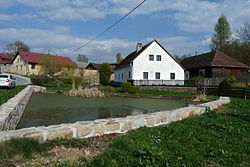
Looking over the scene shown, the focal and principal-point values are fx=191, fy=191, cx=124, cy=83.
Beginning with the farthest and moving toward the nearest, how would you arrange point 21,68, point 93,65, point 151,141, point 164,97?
1. point 93,65
2. point 21,68
3. point 164,97
4. point 151,141

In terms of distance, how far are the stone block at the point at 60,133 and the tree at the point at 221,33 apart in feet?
146

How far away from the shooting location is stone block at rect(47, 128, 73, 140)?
3.23 meters

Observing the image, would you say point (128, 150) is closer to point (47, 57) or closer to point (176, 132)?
point (176, 132)

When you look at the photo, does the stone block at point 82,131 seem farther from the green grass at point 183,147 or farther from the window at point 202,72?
the window at point 202,72

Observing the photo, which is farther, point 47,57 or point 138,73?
point 47,57

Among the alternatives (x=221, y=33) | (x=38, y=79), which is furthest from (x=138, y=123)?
(x=221, y=33)

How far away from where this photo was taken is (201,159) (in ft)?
9.37

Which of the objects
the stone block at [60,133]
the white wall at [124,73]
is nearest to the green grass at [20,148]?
the stone block at [60,133]

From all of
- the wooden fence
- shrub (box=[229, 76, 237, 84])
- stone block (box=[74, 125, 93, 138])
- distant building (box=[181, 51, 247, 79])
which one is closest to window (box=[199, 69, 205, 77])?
distant building (box=[181, 51, 247, 79])

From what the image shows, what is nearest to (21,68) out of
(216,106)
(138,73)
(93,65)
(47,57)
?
(93,65)

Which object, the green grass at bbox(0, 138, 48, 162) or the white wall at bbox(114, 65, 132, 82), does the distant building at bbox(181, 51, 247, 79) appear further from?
the green grass at bbox(0, 138, 48, 162)

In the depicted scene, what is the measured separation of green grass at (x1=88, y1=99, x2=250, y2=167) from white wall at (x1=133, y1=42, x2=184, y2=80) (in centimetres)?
2127

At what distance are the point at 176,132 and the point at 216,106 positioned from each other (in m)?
4.58

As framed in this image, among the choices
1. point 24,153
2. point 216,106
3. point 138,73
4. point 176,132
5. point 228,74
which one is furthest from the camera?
point 228,74
